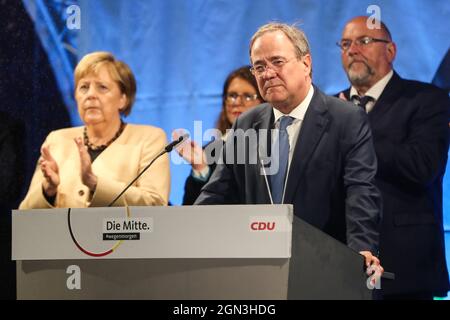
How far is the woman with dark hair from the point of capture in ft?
15.1

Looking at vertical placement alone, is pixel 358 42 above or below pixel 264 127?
above

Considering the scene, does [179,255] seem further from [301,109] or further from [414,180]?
[414,180]

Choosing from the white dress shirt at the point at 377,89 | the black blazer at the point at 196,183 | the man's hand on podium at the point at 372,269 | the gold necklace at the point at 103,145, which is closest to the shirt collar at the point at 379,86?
the white dress shirt at the point at 377,89

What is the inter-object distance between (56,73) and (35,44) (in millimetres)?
253

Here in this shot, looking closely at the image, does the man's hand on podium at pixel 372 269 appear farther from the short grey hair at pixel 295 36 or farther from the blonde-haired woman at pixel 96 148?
the blonde-haired woman at pixel 96 148

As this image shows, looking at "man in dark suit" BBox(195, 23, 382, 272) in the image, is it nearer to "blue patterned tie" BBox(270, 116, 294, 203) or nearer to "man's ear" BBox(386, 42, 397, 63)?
"blue patterned tie" BBox(270, 116, 294, 203)

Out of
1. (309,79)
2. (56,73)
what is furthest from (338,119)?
(56,73)

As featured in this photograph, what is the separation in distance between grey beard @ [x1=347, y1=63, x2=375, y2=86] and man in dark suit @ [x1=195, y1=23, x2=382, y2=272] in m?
0.34

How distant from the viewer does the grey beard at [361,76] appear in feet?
14.4

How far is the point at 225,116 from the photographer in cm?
464

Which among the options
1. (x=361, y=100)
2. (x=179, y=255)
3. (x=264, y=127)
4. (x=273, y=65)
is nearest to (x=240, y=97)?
(x=264, y=127)

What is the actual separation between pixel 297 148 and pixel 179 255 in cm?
158

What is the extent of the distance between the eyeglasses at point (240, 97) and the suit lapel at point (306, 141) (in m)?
0.60
